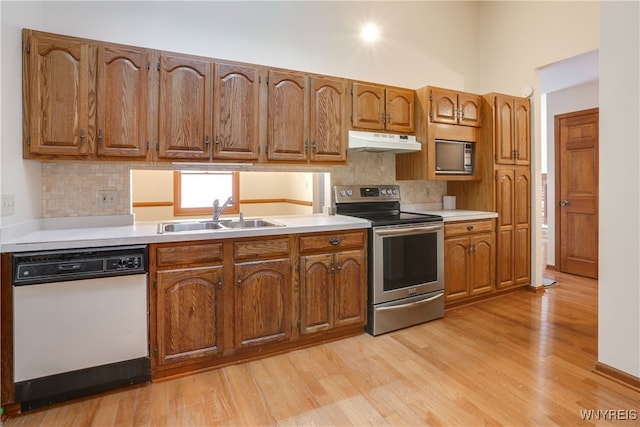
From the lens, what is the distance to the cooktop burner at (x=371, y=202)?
3.29 m

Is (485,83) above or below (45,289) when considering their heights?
above

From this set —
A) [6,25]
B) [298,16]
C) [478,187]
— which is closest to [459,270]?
[478,187]

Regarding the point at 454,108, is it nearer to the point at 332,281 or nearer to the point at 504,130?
the point at 504,130

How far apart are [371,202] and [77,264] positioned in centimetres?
246

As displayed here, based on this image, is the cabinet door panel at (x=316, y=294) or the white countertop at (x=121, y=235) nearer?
the white countertop at (x=121, y=235)

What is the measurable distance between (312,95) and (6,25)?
195 centimetres

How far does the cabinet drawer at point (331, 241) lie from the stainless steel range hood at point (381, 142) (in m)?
0.79

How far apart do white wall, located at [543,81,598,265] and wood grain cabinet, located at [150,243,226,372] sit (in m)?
4.79

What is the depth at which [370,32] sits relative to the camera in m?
3.64

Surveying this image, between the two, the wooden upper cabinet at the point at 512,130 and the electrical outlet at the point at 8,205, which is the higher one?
the wooden upper cabinet at the point at 512,130

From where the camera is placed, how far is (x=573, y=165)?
467 cm

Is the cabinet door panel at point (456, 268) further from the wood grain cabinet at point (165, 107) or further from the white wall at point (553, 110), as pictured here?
the white wall at point (553, 110)

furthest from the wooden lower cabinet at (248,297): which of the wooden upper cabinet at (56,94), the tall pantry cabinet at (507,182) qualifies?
the tall pantry cabinet at (507,182)

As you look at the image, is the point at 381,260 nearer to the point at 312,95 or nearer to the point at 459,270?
the point at 459,270
